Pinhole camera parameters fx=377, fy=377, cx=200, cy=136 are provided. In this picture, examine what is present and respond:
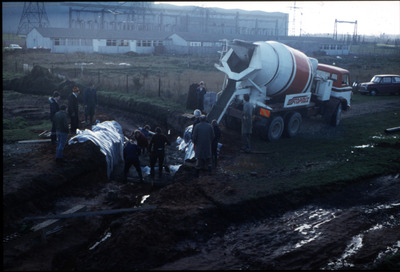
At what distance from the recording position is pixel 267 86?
→ 48.7 feet

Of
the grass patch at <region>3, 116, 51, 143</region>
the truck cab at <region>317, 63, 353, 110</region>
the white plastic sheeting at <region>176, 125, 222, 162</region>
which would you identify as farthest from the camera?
the truck cab at <region>317, 63, 353, 110</region>

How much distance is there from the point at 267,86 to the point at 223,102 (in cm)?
185

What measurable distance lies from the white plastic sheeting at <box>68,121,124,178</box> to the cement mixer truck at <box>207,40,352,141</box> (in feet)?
12.6

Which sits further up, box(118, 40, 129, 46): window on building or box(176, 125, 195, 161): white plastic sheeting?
box(118, 40, 129, 46): window on building

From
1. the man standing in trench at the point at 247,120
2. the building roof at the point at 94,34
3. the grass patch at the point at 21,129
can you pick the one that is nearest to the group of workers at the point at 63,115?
the grass patch at the point at 21,129

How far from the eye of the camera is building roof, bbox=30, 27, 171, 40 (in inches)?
2287

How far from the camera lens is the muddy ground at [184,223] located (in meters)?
6.68

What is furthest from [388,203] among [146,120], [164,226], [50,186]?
[146,120]

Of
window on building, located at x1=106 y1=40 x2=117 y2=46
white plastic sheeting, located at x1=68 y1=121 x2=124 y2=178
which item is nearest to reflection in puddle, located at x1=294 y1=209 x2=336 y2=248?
white plastic sheeting, located at x1=68 y1=121 x2=124 y2=178

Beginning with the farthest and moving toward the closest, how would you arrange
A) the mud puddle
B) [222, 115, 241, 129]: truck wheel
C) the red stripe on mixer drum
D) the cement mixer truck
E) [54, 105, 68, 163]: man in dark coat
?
[222, 115, 241, 129]: truck wheel
the red stripe on mixer drum
the cement mixer truck
[54, 105, 68, 163]: man in dark coat
the mud puddle

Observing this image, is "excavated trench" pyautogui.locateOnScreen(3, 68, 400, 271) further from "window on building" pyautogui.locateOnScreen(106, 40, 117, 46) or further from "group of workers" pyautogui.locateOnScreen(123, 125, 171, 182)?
"window on building" pyautogui.locateOnScreen(106, 40, 117, 46)

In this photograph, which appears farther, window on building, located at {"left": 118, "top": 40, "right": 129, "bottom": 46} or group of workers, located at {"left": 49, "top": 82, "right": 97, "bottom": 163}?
window on building, located at {"left": 118, "top": 40, "right": 129, "bottom": 46}

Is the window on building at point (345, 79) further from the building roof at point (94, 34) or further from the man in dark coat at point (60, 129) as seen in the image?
the building roof at point (94, 34)

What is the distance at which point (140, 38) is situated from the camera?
65.5 m
